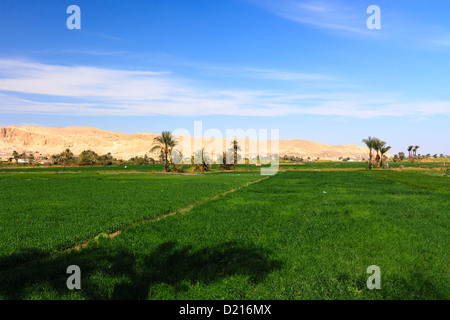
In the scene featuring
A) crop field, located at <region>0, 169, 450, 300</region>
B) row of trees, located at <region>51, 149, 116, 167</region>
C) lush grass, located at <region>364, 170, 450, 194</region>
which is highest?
row of trees, located at <region>51, 149, 116, 167</region>

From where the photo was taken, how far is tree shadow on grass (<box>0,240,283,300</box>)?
6.29 meters

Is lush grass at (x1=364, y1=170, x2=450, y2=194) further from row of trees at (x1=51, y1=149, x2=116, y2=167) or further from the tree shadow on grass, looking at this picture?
row of trees at (x1=51, y1=149, x2=116, y2=167)

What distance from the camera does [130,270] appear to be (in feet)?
24.5

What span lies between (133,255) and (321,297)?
17.1 ft

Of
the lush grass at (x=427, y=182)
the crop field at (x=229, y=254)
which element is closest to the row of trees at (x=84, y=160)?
the lush grass at (x=427, y=182)

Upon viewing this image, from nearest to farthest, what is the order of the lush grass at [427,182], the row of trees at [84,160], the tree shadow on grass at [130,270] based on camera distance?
the tree shadow on grass at [130,270] < the lush grass at [427,182] < the row of trees at [84,160]

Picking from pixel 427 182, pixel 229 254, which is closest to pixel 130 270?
pixel 229 254

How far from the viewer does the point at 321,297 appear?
6.03 meters

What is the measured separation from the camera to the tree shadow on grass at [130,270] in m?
6.29

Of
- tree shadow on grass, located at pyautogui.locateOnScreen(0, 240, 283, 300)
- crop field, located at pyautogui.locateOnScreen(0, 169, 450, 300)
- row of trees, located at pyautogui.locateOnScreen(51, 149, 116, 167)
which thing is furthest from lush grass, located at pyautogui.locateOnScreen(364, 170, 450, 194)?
row of trees, located at pyautogui.locateOnScreen(51, 149, 116, 167)

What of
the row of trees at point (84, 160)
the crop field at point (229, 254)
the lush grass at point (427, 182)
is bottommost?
the lush grass at point (427, 182)

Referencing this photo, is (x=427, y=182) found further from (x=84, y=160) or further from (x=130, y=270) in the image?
(x=84, y=160)

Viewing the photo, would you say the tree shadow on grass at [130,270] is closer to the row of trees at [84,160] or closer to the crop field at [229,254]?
the crop field at [229,254]

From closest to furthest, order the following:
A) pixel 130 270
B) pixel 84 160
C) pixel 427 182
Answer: pixel 130 270, pixel 427 182, pixel 84 160
